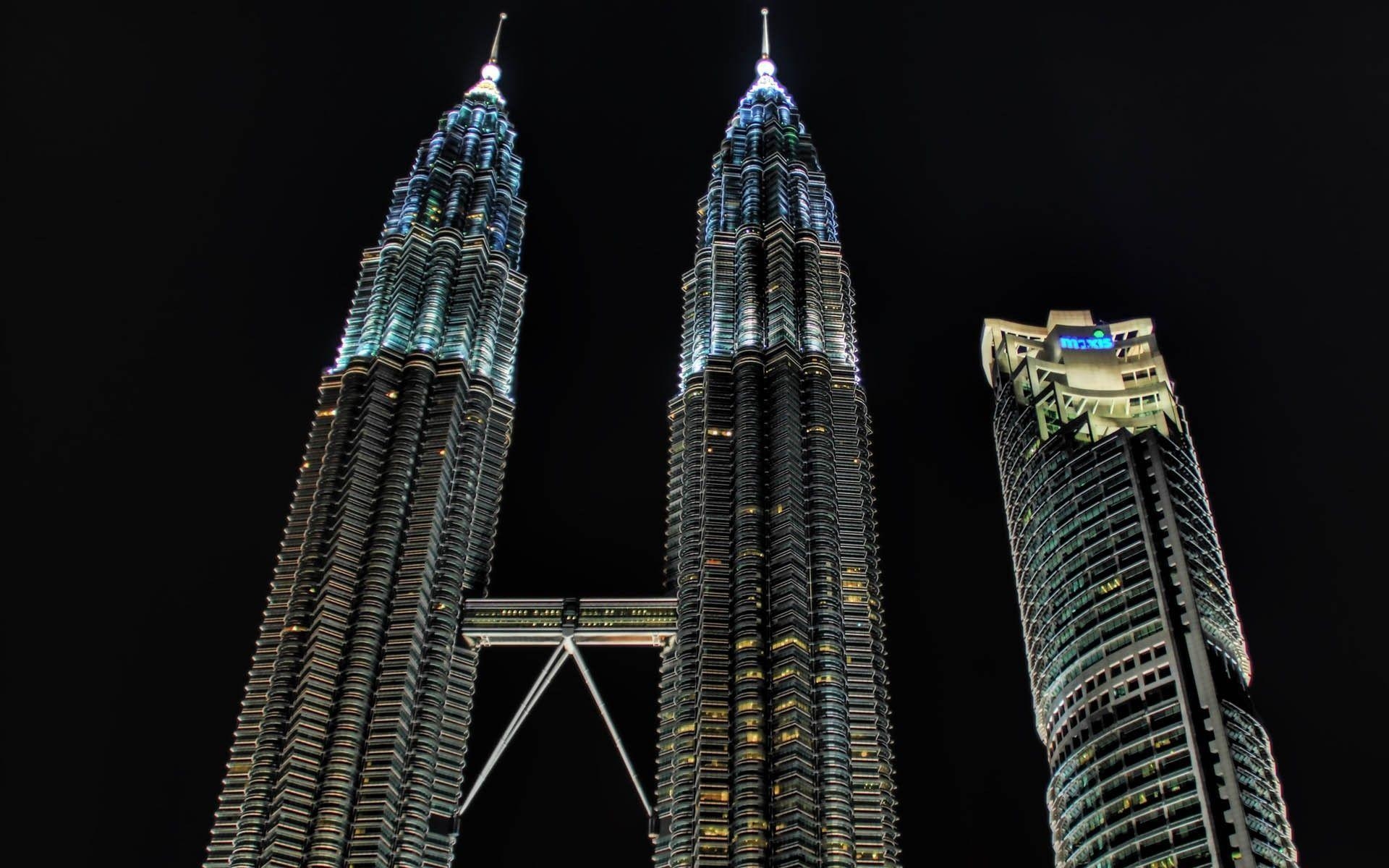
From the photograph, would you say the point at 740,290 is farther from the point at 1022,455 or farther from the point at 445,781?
the point at 445,781

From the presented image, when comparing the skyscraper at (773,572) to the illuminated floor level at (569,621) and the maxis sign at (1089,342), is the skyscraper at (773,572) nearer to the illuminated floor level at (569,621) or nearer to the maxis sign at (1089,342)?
the illuminated floor level at (569,621)

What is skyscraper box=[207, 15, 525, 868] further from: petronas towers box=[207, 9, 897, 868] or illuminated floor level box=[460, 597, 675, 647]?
illuminated floor level box=[460, 597, 675, 647]

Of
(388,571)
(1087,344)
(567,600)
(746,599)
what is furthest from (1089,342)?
(388,571)

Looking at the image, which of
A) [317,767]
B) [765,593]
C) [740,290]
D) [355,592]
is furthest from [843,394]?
[317,767]

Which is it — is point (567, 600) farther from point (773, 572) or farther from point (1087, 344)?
point (1087, 344)

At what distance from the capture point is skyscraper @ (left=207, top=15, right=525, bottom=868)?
451 ft

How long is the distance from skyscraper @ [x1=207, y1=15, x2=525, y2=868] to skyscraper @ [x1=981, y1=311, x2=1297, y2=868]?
66.0 m

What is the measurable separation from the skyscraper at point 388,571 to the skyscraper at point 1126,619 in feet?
217

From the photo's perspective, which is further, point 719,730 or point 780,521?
point 780,521

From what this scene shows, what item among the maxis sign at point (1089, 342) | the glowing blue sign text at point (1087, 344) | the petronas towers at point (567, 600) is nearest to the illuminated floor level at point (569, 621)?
the petronas towers at point (567, 600)

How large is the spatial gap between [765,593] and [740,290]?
4773 centimetres

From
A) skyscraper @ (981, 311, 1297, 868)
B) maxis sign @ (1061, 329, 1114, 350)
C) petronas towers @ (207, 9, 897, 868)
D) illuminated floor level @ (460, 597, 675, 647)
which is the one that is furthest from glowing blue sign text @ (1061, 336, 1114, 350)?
illuminated floor level @ (460, 597, 675, 647)

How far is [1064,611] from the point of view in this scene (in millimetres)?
161125

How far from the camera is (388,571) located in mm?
153625
